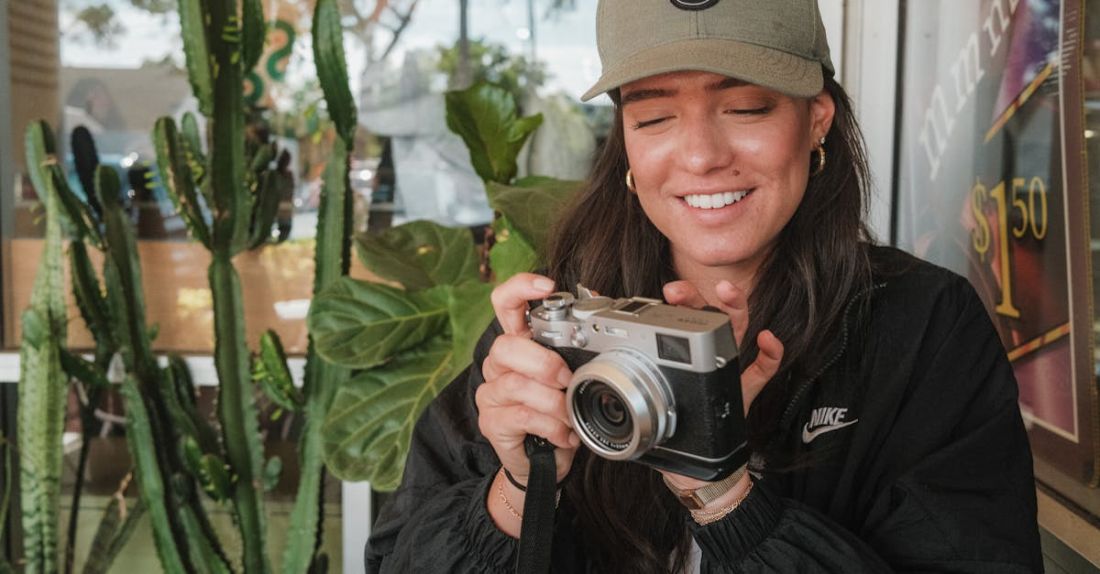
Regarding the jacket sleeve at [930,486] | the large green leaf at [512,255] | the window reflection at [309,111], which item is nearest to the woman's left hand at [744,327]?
the jacket sleeve at [930,486]

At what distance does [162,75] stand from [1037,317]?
2047mm

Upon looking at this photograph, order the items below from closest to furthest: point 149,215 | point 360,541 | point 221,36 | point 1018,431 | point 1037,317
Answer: point 1018,431 → point 1037,317 → point 221,36 → point 360,541 → point 149,215

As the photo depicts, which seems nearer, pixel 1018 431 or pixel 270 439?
pixel 1018 431

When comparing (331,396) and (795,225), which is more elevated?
(795,225)

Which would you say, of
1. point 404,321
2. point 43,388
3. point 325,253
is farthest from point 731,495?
point 43,388

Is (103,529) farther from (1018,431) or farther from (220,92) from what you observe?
(1018,431)

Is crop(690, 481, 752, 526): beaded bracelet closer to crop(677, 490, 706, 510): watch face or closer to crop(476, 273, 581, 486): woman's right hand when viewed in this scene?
crop(677, 490, 706, 510): watch face

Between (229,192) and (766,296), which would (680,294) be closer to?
(766,296)

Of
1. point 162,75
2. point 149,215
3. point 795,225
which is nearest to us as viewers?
point 795,225

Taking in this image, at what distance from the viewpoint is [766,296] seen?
984 millimetres

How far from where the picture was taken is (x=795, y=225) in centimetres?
101

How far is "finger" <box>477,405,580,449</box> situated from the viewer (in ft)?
2.69

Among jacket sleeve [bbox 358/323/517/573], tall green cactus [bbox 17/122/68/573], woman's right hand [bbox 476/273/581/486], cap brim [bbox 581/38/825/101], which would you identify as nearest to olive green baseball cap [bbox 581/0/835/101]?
cap brim [bbox 581/38/825/101]

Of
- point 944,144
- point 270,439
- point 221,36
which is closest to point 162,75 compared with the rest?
point 221,36
